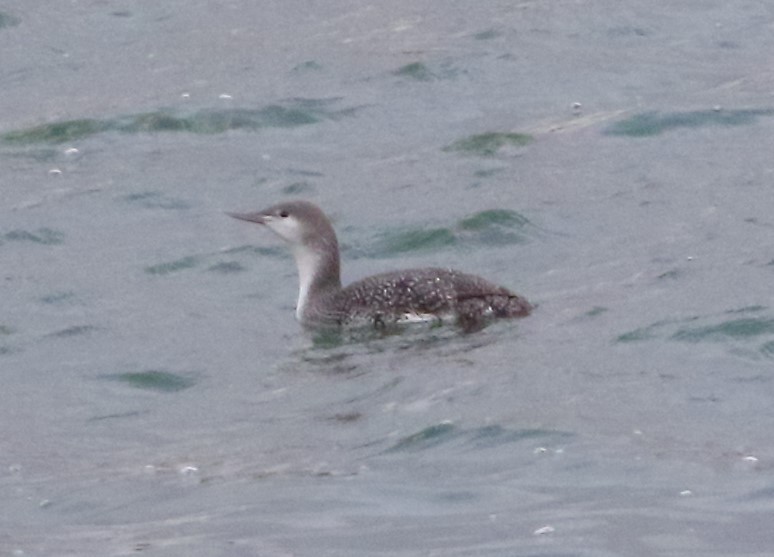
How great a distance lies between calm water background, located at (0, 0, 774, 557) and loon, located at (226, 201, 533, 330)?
0.50 ft

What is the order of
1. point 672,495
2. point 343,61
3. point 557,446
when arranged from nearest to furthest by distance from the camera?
point 672,495, point 557,446, point 343,61

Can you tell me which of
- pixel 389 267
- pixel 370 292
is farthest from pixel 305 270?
pixel 389 267

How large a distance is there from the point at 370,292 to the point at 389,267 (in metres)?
1.62

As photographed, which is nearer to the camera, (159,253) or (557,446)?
(557,446)

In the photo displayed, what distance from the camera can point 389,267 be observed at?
13.3m

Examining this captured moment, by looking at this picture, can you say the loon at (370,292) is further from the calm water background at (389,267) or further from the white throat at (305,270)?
the calm water background at (389,267)

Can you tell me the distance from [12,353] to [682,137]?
239 inches

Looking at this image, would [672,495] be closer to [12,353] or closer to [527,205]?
[12,353]

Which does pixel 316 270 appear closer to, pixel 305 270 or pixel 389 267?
pixel 305 270

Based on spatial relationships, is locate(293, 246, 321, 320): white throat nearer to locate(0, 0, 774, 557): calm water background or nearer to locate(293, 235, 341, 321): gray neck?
locate(293, 235, 341, 321): gray neck

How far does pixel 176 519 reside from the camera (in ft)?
28.2

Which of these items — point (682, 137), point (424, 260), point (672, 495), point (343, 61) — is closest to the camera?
point (672, 495)

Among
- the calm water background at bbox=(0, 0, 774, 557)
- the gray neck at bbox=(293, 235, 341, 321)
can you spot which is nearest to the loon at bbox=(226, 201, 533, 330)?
the gray neck at bbox=(293, 235, 341, 321)

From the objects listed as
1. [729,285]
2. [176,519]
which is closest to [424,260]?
[729,285]
